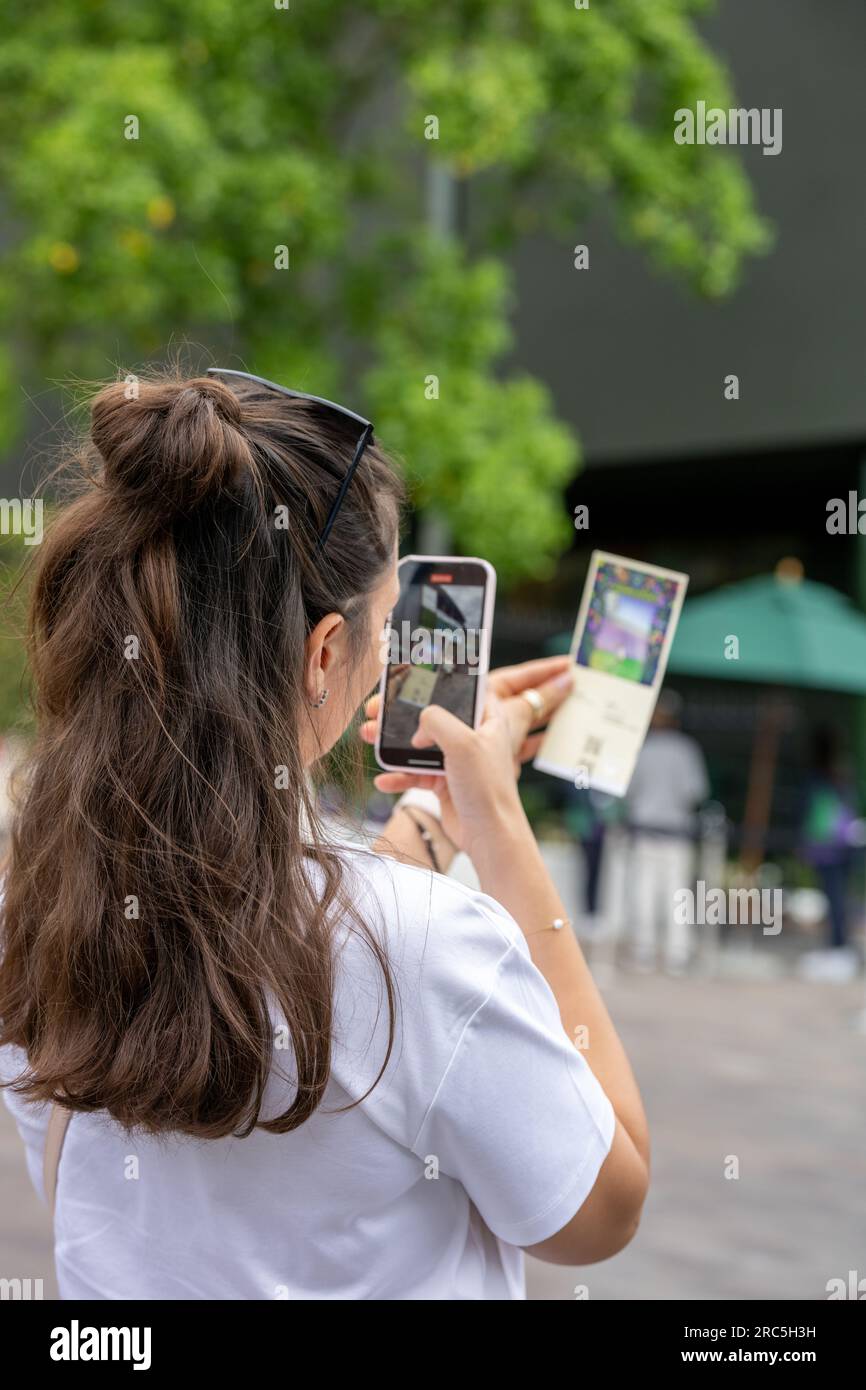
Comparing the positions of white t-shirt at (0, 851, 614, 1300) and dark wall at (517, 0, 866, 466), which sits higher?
dark wall at (517, 0, 866, 466)

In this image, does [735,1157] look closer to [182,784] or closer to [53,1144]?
[53,1144]

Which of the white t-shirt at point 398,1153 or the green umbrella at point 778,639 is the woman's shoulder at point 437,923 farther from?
the green umbrella at point 778,639

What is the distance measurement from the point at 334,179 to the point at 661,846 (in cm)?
476

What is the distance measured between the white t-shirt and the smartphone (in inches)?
17.3

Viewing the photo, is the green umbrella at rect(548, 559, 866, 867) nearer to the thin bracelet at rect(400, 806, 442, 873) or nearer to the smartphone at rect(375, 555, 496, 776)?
the smartphone at rect(375, 555, 496, 776)

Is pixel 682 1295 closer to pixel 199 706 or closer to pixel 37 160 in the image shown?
pixel 199 706

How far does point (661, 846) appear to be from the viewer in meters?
9.56

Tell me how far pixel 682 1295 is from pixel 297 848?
3.37 metres

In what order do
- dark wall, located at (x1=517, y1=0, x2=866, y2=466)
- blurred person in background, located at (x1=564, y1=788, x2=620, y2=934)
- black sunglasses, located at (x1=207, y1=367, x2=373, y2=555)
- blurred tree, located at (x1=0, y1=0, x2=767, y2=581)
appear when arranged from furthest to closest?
dark wall, located at (x1=517, y1=0, x2=866, y2=466) < blurred person in background, located at (x1=564, y1=788, x2=620, y2=934) < blurred tree, located at (x1=0, y1=0, x2=767, y2=581) < black sunglasses, located at (x1=207, y1=367, x2=373, y2=555)

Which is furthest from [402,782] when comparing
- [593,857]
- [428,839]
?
[593,857]

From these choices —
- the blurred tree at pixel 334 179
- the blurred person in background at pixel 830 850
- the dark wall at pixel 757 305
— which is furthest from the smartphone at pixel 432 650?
the dark wall at pixel 757 305

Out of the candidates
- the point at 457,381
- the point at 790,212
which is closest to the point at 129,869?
the point at 457,381

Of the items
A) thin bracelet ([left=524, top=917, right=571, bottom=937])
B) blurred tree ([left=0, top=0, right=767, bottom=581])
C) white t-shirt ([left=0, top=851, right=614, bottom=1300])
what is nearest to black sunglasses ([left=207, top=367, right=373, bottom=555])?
white t-shirt ([left=0, top=851, right=614, bottom=1300])

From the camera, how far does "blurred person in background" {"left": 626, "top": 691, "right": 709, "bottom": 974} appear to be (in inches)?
375
